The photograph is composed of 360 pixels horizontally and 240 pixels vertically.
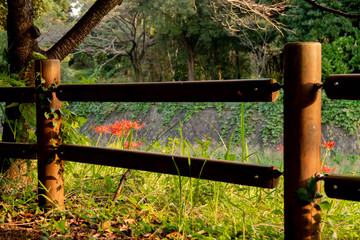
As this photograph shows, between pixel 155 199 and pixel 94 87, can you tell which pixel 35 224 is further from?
pixel 94 87

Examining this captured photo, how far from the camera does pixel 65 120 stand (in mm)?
3432

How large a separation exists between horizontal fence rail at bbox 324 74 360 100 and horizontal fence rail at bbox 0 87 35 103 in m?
2.46

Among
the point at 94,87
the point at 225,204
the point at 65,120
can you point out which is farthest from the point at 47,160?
the point at 225,204

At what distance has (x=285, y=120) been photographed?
2201mm

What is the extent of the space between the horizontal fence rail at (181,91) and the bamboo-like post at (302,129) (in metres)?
0.15

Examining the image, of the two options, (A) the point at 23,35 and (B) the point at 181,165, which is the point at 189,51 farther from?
(B) the point at 181,165

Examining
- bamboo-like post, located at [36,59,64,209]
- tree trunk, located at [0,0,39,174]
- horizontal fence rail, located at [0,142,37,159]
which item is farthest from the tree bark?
horizontal fence rail, located at [0,142,37,159]

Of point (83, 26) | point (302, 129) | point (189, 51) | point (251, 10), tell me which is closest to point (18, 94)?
point (83, 26)

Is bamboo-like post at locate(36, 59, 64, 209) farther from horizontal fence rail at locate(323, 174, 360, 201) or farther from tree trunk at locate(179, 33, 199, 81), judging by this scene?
tree trunk at locate(179, 33, 199, 81)

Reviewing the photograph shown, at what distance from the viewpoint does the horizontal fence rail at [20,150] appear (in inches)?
137

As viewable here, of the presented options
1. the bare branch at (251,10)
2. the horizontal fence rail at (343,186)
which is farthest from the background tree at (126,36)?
the horizontal fence rail at (343,186)

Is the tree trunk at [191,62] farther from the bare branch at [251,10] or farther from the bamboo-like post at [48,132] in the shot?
the bamboo-like post at [48,132]

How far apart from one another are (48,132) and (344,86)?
2.33m

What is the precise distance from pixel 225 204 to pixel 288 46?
50.2 inches
